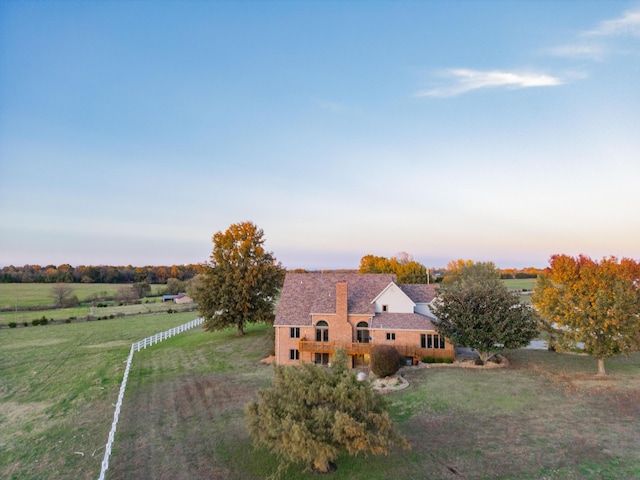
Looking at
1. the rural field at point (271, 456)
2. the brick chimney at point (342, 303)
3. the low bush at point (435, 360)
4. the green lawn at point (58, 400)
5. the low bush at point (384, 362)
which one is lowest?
the green lawn at point (58, 400)

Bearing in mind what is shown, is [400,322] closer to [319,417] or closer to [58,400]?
[319,417]

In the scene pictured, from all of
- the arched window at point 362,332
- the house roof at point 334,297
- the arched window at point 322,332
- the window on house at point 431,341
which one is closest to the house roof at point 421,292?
the house roof at point 334,297

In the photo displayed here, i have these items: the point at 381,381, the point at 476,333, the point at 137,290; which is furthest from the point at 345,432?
the point at 137,290

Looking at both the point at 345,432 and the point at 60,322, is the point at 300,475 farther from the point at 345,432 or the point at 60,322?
the point at 60,322

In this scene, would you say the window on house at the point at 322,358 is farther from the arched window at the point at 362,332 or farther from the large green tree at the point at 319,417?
the large green tree at the point at 319,417

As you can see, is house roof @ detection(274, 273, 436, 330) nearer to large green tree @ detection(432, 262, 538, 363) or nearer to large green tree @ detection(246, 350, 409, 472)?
large green tree @ detection(432, 262, 538, 363)

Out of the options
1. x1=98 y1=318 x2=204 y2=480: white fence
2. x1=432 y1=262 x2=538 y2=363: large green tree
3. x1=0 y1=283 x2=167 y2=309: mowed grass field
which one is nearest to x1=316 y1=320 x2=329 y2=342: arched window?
x1=432 y1=262 x2=538 y2=363: large green tree

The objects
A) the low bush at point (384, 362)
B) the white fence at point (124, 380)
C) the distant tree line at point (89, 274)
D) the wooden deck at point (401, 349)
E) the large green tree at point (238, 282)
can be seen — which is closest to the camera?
the white fence at point (124, 380)
